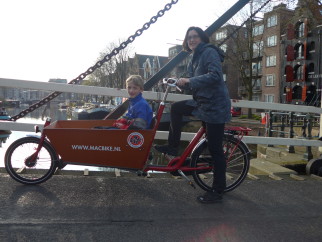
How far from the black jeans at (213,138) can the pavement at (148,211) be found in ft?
0.78

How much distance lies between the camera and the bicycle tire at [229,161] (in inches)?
143

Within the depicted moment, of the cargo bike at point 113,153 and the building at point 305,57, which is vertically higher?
the building at point 305,57

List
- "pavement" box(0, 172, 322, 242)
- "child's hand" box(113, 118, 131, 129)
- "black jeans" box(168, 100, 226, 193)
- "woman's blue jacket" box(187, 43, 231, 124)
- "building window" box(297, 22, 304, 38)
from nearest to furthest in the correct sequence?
"pavement" box(0, 172, 322, 242), "woman's blue jacket" box(187, 43, 231, 124), "black jeans" box(168, 100, 226, 193), "child's hand" box(113, 118, 131, 129), "building window" box(297, 22, 304, 38)

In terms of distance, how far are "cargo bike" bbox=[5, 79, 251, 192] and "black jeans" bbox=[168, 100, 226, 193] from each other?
16 centimetres

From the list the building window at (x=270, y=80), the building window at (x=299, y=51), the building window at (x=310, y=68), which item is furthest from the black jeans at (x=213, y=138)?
the building window at (x=270, y=80)

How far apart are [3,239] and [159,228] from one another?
1.14 metres

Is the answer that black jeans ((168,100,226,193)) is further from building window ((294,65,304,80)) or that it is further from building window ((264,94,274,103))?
building window ((264,94,274,103))

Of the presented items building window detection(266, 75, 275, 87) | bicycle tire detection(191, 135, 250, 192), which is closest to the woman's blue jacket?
bicycle tire detection(191, 135, 250, 192)

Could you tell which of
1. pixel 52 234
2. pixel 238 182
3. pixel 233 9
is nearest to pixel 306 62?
pixel 233 9

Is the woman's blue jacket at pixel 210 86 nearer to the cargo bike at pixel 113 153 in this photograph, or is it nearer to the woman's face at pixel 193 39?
the woman's face at pixel 193 39

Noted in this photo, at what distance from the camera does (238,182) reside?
3.75 metres

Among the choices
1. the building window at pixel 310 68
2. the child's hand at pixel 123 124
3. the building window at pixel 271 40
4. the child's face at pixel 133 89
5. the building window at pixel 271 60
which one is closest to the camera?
the child's hand at pixel 123 124

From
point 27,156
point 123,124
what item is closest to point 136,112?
point 123,124

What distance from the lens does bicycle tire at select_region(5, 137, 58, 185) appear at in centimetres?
360
